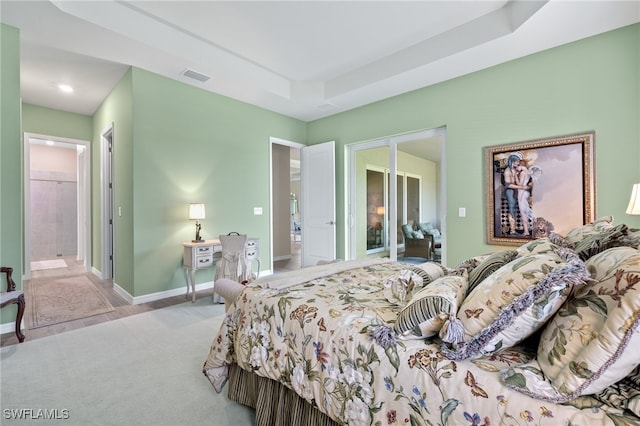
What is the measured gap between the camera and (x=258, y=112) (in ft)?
16.7

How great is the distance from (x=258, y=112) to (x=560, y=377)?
507 centimetres

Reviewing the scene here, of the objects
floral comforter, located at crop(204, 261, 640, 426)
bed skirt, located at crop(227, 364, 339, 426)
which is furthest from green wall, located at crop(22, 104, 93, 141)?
bed skirt, located at crop(227, 364, 339, 426)

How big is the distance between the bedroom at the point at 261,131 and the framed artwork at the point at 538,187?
0.33ft

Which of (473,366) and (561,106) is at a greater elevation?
(561,106)

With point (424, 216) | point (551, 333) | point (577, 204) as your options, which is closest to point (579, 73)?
point (577, 204)

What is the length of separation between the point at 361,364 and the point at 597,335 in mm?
747

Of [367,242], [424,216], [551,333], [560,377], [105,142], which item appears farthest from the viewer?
[367,242]

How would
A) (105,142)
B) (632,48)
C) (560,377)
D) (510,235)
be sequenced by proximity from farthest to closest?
(105,142)
(510,235)
(632,48)
(560,377)

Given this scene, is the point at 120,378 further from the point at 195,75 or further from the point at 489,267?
the point at 195,75

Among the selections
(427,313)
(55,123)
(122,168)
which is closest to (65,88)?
(55,123)

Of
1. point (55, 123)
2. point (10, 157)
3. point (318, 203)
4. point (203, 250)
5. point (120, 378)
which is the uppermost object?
point (55, 123)

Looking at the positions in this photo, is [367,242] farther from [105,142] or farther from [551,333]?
[105,142]

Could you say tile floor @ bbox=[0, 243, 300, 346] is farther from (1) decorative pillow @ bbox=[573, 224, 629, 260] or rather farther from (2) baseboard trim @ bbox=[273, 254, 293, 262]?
(1) decorative pillow @ bbox=[573, 224, 629, 260]

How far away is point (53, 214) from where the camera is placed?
23.5ft
